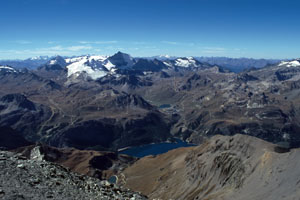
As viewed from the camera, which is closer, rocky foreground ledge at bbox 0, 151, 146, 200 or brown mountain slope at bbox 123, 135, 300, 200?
rocky foreground ledge at bbox 0, 151, 146, 200

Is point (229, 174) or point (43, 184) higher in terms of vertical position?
point (43, 184)

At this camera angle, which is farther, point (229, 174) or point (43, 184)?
point (229, 174)

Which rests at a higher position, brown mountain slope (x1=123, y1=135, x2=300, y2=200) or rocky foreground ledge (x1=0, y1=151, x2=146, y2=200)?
rocky foreground ledge (x1=0, y1=151, x2=146, y2=200)

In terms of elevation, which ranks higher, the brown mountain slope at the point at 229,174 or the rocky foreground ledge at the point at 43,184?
the rocky foreground ledge at the point at 43,184

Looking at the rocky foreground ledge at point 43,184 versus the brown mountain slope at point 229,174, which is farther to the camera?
the brown mountain slope at point 229,174
